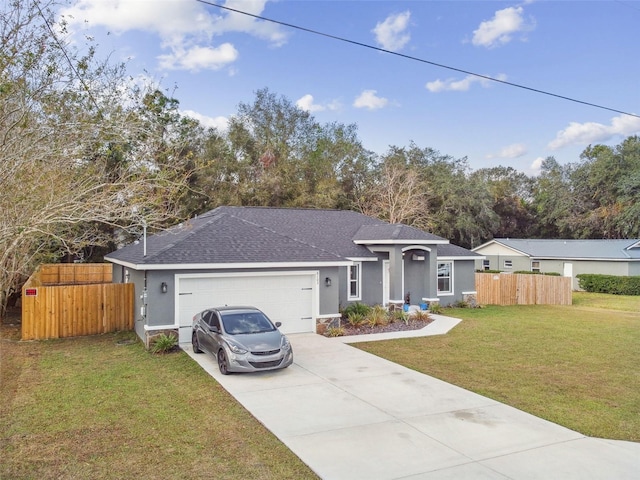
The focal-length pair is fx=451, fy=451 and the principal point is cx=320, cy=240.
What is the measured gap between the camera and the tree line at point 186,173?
8141 millimetres

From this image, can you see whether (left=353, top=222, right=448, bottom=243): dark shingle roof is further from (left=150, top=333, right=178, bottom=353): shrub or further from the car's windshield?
(left=150, top=333, right=178, bottom=353): shrub

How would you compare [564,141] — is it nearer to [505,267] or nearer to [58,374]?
[505,267]

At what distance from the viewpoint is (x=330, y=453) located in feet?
20.8

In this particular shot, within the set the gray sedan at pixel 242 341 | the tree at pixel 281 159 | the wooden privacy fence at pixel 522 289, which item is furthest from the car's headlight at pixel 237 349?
the tree at pixel 281 159

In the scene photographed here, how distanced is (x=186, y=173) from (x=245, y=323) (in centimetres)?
413

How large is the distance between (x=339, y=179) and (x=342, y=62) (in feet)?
74.8

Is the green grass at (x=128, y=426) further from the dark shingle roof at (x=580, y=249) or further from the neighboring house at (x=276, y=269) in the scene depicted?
the dark shingle roof at (x=580, y=249)

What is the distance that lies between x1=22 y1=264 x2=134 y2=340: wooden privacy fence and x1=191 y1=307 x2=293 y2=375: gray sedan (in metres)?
5.23

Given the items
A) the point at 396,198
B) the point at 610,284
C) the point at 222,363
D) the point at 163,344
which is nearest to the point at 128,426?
the point at 222,363

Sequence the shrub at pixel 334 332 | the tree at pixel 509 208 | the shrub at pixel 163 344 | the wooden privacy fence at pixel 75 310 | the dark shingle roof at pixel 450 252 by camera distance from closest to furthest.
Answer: the shrub at pixel 163 344, the wooden privacy fence at pixel 75 310, the shrub at pixel 334 332, the dark shingle roof at pixel 450 252, the tree at pixel 509 208

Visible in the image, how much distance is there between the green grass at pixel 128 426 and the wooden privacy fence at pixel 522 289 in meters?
18.5

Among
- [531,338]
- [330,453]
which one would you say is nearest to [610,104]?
[531,338]

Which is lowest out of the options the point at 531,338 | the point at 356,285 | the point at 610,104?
the point at 531,338

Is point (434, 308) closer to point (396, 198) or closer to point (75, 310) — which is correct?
point (75, 310)
